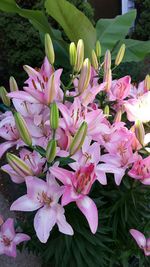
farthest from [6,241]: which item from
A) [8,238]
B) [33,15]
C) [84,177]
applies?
[33,15]

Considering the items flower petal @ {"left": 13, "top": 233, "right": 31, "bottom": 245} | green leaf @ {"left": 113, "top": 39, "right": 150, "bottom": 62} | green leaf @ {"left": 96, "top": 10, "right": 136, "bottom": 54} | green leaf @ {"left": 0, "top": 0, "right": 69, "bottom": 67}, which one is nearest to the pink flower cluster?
flower petal @ {"left": 13, "top": 233, "right": 31, "bottom": 245}

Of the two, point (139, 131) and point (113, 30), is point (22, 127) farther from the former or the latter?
point (113, 30)

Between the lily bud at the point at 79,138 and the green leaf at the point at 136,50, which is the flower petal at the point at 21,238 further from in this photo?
the green leaf at the point at 136,50

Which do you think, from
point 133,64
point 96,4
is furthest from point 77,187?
point 96,4

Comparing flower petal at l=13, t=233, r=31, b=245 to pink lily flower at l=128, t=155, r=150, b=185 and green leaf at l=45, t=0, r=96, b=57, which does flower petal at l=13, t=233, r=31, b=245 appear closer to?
pink lily flower at l=128, t=155, r=150, b=185

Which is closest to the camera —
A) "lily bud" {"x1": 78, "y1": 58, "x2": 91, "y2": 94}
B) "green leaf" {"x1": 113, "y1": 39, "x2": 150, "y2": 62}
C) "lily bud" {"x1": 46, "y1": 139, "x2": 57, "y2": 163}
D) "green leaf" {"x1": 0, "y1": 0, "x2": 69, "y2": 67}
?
"lily bud" {"x1": 46, "y1": 139, "x2": 57, "y2": 163}

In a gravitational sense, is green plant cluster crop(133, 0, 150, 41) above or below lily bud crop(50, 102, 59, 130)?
below

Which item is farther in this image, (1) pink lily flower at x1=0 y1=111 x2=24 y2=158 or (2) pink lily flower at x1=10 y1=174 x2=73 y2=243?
(1) pink lily flower at x1=0 y1=111 x2=24 y2=158

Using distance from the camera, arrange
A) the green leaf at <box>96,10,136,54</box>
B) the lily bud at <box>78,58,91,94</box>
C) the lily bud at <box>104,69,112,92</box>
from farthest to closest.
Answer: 1. the green leaf at <box>96,10,136,54</box>
2. the lily bud at <box>104,69,112,92</box>
3. the lily bud at <box>78,58,91,94</box>
